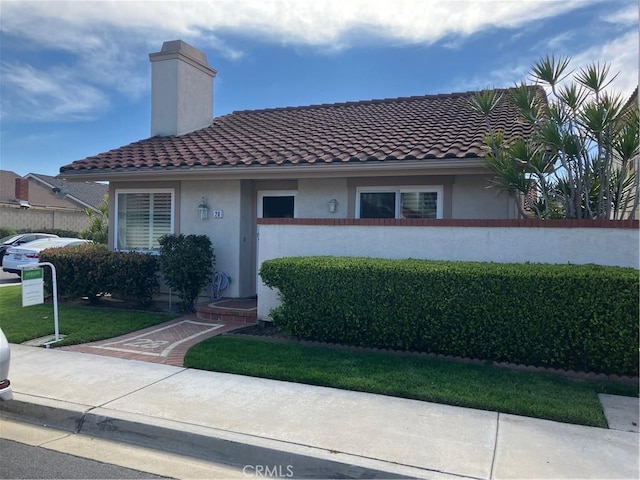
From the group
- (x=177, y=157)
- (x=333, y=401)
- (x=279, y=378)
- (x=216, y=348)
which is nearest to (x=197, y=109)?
(x=177, y=157)

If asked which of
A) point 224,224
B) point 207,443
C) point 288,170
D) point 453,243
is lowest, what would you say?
point 207,443

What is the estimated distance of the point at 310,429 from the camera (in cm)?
455

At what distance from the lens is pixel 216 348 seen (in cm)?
721

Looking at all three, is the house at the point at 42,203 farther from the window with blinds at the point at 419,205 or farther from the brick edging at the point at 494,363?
the brick edging at the point at 494,363

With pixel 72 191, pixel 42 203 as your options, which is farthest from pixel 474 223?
pixel 72 191

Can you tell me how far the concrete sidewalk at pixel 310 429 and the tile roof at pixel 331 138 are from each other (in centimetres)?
476

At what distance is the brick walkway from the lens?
7.10 metres

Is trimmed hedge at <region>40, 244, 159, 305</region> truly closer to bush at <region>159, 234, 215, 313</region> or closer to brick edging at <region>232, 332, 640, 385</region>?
bush at <region>159, 234, 215, 313</region>

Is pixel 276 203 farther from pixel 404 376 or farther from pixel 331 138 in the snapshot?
pixel 404 376

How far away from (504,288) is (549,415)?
1.73 meters

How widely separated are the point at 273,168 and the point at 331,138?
1930 millimetres

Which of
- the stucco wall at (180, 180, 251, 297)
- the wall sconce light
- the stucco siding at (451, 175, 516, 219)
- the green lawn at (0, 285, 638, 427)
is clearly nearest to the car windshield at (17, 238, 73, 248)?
the stucco wall at (180, 180, 251, 297)

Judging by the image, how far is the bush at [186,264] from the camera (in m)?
9.77

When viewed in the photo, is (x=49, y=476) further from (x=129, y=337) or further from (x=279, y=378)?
(x=129, y=337)
